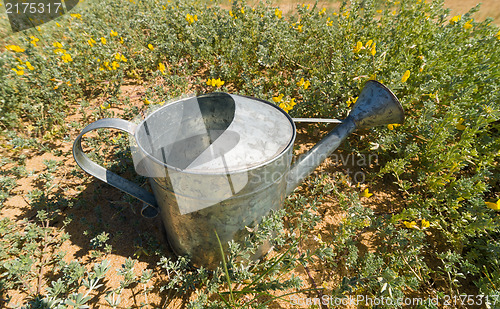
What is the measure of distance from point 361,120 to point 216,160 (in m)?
1.21

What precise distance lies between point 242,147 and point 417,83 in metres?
2.23

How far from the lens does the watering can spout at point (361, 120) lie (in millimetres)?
1728

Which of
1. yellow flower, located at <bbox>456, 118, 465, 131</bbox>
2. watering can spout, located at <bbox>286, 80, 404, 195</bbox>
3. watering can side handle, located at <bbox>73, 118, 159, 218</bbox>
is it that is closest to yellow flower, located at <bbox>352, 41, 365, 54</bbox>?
watering can spout, located at <bbox>286, 80, 404, 195</bbox>

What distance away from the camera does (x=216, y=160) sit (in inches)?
48.5

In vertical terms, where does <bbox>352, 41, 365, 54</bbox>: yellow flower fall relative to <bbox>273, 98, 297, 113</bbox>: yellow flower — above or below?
above

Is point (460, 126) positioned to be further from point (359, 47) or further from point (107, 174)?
point (107, 174)

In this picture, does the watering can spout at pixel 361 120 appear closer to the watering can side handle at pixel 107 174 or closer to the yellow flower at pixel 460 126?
the yellow flower at pixel 460 126

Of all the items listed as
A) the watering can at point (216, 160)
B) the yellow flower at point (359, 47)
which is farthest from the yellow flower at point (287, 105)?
the yellow flower at point (359, 47)

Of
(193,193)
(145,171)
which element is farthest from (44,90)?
(193,193)

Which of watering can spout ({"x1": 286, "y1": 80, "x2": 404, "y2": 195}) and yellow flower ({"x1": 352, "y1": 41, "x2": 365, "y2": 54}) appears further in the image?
yellow flower ({"x1": 352, "y1": 41, "x2": 365, "y2": 54})

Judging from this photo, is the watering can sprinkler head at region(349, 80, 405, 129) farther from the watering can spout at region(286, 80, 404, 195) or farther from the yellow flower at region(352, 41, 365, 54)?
the yellow flower at region(352, 41, 365, 54)

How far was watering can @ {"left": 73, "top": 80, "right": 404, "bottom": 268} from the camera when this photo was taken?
4.09ft

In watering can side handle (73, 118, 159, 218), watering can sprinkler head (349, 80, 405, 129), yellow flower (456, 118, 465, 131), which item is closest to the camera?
watering can side handle (73, 118, 159, 218)

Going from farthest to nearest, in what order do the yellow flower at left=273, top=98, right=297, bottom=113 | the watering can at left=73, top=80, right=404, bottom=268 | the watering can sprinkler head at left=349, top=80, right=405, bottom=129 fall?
the yellow flower at left=273, top=98, right=297, bottom=113, the watering can sprinkler head at left=349, top=80, right=405, bottom=129, the watering can at left=73, top=80, right=404, bottom=268
